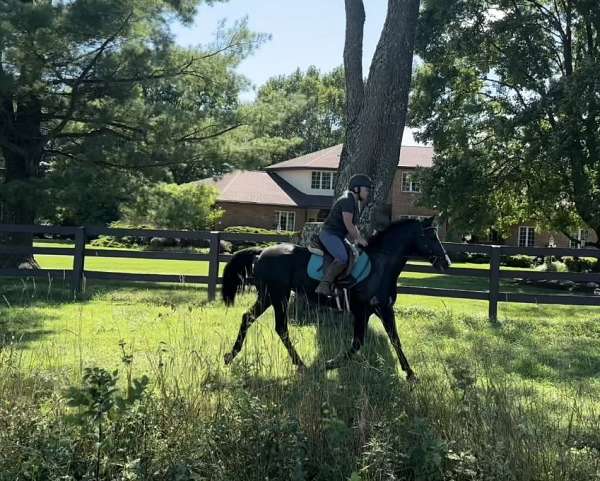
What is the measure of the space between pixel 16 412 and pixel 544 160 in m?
23.5

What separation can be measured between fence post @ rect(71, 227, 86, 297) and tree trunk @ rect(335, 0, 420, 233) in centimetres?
574

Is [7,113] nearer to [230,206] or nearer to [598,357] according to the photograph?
[598,357]

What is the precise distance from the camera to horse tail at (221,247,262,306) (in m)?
7.75

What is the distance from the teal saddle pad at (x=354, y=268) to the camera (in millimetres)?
7234

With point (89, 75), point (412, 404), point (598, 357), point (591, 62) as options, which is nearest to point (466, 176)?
point (591, 62)

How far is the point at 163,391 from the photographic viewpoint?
4543mm

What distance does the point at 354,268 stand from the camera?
720 cm

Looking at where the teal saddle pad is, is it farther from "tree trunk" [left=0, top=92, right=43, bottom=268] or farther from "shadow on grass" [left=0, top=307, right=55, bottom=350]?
"tree trunk" [left=0, top=92, right=43, bottom=268]

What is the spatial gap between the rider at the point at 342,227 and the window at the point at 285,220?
39.6 meters

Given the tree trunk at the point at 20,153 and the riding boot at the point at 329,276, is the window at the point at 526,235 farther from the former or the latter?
the riding boot at the point at 329,276

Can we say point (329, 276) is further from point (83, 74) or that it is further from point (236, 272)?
point (83, 74)

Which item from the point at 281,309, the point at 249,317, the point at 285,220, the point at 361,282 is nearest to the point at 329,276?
the point at 361,282

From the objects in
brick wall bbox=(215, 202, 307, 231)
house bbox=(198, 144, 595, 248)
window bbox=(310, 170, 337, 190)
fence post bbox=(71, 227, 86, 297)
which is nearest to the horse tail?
fence post bbox=(71, 227, 86, 297)

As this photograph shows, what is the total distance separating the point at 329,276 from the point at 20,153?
40.5ft
